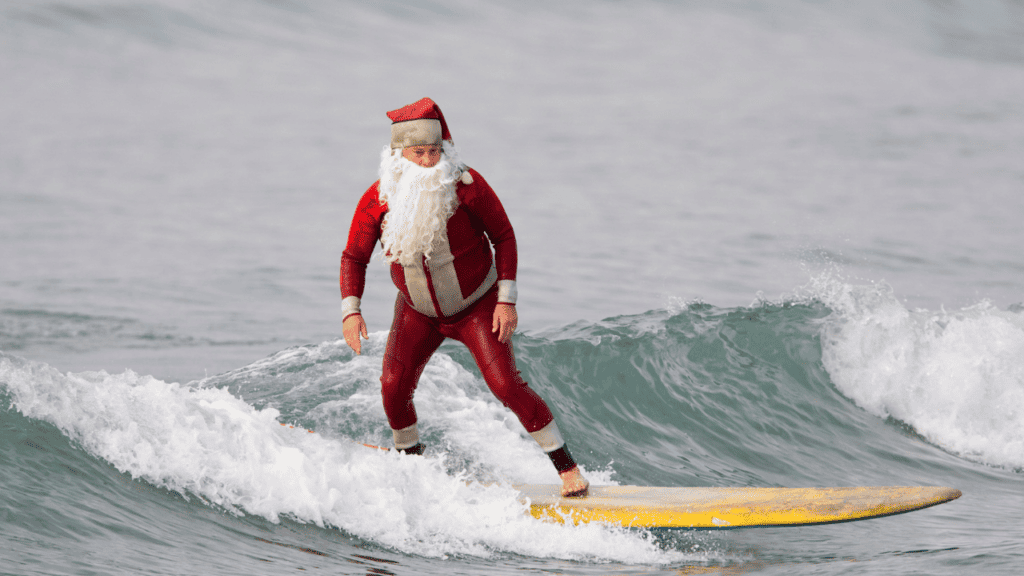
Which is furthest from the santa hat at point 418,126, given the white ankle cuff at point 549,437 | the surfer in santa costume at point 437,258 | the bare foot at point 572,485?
the bare foot at point 572,485

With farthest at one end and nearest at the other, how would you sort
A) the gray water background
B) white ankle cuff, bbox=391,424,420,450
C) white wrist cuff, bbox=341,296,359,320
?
the gray water background → white ankle cuff, bbox=391,424,420,450 → white wrist cuff, bbox=341,296,359,320

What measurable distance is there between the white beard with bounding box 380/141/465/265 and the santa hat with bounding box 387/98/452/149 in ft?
0.30

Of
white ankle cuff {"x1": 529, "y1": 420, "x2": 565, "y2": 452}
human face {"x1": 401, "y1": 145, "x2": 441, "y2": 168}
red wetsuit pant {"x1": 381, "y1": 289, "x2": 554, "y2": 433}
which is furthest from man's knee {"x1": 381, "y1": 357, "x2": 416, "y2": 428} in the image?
human face {"x1": 401, "y1": 145, "x2": 441, "y2": 168}

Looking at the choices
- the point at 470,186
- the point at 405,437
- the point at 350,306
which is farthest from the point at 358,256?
the point at 405,437

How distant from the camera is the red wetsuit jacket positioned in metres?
4.48

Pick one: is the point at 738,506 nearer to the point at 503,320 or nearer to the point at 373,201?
the point at 503,320

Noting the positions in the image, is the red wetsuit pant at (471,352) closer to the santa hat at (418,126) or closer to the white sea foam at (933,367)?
the santa hat at (418,126)

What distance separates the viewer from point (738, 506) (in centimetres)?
464

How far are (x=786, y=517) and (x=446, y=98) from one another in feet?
154

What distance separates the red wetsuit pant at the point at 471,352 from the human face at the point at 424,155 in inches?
27.9

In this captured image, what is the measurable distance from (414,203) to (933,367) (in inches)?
256

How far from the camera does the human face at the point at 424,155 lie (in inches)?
175

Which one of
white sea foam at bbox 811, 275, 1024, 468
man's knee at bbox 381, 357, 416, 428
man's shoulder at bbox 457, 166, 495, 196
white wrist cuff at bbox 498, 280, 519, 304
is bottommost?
white sea foam at bbox 811, 275, 1024, 468

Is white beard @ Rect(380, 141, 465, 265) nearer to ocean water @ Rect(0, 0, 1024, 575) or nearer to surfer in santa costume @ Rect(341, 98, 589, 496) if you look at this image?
surfer in santa costume @ Rect(341, 98, 589, 496)
